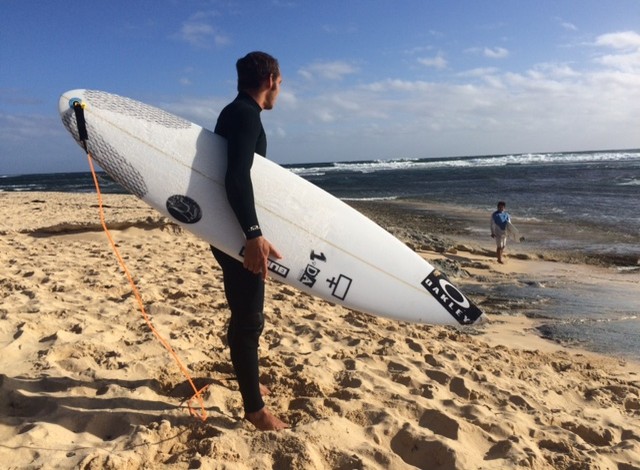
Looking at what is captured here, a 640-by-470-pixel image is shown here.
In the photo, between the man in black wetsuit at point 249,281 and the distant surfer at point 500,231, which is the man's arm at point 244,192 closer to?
the man in black wetsuit at point 249,281

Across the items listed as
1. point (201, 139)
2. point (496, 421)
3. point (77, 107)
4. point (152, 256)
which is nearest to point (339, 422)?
point (496, 421)

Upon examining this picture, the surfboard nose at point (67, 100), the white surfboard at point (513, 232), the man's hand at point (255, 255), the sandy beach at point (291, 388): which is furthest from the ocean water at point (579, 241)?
the man's hand at point (255, 255)

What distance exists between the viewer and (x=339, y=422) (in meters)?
2.35

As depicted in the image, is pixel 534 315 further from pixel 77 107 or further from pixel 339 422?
pixel 77 107

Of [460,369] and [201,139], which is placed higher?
[201,139]

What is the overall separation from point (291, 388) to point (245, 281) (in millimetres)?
887

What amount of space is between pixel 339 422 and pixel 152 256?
4.71 m

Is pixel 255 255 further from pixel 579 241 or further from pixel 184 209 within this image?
pixel 579 241

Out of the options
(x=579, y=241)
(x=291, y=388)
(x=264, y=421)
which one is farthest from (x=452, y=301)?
(x=579, y=241)

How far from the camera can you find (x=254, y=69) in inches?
88.7

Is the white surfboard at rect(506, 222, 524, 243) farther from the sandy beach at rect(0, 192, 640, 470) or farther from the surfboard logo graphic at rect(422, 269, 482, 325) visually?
the surfboard logo graphic at rect(422, 269, 482, 325)

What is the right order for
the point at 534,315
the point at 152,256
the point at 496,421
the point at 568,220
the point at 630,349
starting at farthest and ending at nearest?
1. the point at 568,220
2. the point at 152,256
3. the point at 534,315
4. the point at 630,349
5. the point at 496,421

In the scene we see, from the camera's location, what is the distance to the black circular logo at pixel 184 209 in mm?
2539

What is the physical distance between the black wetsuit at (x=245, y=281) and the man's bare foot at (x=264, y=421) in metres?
0.02
